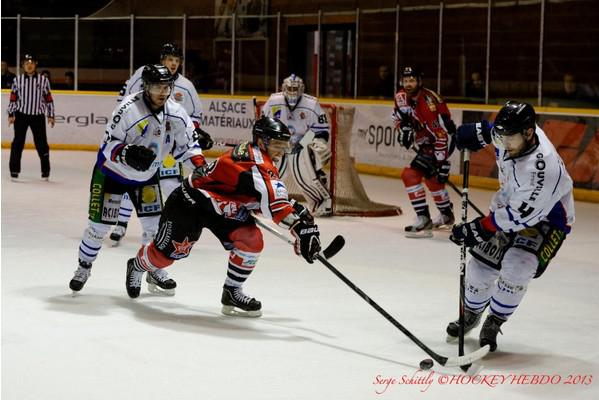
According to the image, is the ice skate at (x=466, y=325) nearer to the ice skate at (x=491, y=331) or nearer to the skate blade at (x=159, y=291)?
the ice skate at (x=491, y=331)

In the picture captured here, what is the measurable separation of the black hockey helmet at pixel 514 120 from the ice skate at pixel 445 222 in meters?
3.88

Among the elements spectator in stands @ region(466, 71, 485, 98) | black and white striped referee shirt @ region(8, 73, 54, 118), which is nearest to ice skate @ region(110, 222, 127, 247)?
black and white striped referee shirt @ region(8, 73, 54, 118)

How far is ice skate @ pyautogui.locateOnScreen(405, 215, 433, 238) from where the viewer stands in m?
7.43

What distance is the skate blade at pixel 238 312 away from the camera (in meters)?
4.66

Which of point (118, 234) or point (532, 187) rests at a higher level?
point (532, 187)

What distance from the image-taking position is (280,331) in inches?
173

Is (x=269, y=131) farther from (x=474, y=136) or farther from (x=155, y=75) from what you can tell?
(x=474, y=136)

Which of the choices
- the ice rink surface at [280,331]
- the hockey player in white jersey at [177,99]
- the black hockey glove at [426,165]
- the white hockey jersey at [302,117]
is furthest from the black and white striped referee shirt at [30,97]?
the black hockey glove at [426,165]

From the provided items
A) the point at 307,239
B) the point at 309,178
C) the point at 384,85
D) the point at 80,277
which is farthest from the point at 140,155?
the point at 384,85

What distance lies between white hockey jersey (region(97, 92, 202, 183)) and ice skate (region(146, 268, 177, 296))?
50 cm

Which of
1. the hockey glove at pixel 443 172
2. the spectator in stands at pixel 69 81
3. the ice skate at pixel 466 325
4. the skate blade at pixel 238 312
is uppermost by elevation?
the spectator in stands at pixel 69 81

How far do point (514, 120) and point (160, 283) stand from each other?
81.6 inches

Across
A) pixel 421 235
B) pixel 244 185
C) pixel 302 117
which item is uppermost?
pixel 302 117

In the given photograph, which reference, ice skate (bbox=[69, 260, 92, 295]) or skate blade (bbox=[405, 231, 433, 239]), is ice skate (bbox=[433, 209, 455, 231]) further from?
ice skate (bbox=[69, 260, 92, 295])
